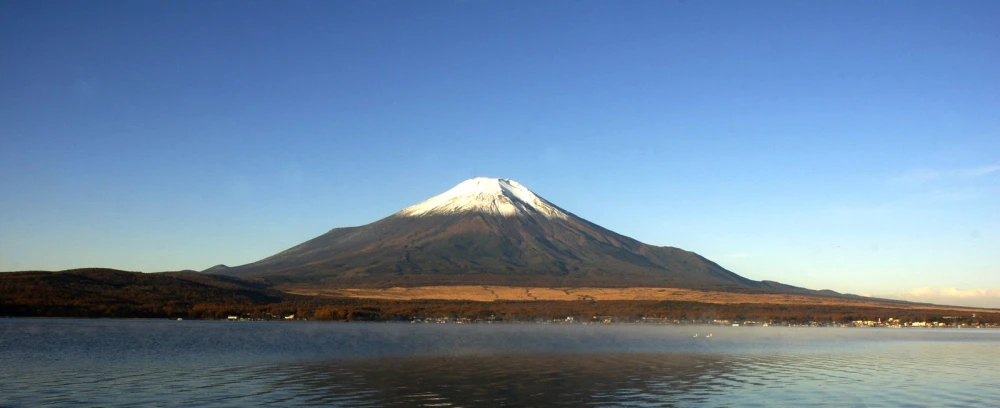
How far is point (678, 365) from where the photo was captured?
41.3 meters

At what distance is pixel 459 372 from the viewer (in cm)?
3506

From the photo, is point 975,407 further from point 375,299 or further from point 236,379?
point 375,299

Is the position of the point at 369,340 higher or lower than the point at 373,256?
lower

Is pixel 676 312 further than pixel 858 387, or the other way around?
pixel 676 312

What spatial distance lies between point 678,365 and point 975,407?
1530 cm

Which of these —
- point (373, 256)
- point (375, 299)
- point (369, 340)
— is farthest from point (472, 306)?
point (373, 256)

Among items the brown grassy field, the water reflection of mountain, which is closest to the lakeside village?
the brown grassy field

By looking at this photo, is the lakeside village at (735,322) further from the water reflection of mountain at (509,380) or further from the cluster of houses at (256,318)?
the water reflection of mountain at (509,380)

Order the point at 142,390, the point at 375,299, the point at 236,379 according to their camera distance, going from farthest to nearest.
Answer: the point at 375,299 → the point at 236,379 → the point at 142,390

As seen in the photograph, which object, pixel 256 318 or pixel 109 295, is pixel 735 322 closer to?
pixel 256 318

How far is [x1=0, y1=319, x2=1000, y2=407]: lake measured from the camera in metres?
27.2

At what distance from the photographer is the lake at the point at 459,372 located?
27.2m

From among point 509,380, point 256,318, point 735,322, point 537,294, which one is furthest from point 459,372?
point 537,294

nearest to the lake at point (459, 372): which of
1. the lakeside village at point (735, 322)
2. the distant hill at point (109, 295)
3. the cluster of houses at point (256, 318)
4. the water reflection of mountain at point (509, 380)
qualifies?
the water reflection of mountain at point (509, 380)
